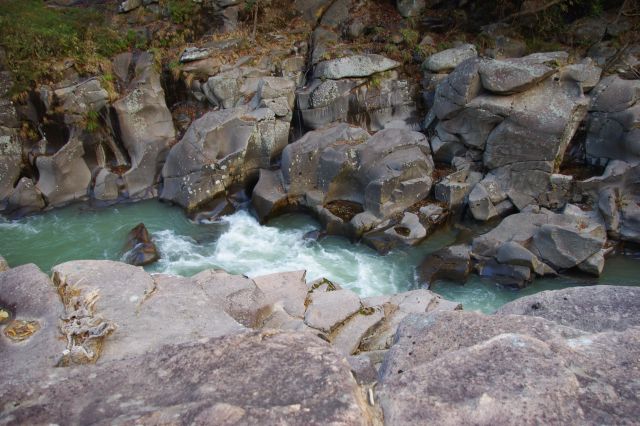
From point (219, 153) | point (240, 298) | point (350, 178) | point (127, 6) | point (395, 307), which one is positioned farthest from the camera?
point (127, 6)

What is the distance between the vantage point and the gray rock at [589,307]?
379 centimetres

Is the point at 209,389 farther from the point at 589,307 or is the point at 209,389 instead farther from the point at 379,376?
the point at 589,307

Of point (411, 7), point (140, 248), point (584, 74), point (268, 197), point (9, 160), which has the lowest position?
point (140, 248)

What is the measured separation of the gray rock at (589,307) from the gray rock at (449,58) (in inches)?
635

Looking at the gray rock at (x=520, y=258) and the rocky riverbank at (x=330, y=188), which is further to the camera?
the gray rock at (x=520, y=258)

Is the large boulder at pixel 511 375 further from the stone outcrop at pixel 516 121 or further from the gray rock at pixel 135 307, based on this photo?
the stone outcrop at pixel 516 121

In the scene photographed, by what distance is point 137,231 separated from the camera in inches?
586

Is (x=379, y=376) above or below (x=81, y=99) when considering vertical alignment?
above

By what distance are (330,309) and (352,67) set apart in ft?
41.6

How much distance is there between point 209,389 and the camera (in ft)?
9.07

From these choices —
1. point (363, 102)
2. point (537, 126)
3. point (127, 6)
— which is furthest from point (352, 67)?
point (127, 6)

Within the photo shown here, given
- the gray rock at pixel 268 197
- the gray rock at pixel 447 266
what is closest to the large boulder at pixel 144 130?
the gray rock at pixel 268 197

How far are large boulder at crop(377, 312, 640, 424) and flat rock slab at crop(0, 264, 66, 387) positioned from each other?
2.97 meters

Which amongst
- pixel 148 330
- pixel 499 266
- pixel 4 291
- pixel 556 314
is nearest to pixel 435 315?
pixel 556 314
